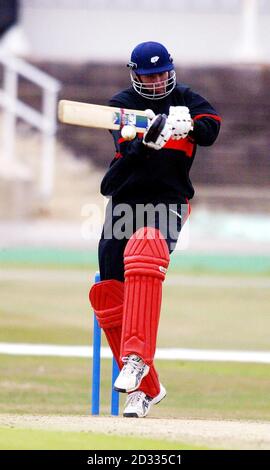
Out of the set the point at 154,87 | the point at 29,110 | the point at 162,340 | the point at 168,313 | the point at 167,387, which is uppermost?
the point at 29,110

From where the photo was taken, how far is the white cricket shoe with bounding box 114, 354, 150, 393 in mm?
6043

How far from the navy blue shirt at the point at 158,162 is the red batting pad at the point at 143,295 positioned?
0.85 ft

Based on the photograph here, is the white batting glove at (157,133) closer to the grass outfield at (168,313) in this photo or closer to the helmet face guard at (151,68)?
the helmet face guard at (151,68)

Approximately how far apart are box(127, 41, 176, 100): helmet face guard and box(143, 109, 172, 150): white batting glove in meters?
0.32

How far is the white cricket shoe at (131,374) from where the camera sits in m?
6.04

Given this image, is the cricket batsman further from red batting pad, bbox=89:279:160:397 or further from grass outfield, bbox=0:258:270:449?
grass outfield, bbox=0:258:270:449

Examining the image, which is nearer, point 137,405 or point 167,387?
point 137,405

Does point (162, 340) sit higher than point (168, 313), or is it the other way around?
point (168, 313)

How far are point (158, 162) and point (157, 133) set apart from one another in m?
0.34

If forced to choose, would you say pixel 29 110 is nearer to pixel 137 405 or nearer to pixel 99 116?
pixel 137 405

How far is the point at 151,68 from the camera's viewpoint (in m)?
6.24

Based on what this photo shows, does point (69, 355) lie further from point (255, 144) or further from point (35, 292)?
point (255, 144)

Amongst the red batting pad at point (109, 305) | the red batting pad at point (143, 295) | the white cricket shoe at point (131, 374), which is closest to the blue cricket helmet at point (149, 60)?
the red batting pad at point (143, 295)

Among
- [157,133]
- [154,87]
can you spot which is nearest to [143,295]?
[157,133]
